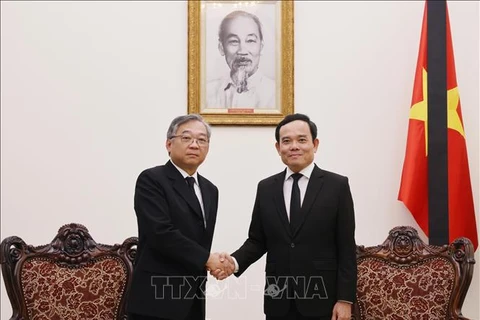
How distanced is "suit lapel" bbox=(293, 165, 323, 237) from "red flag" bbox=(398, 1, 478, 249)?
3.97 feet

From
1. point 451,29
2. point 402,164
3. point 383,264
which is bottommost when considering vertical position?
point 383,264

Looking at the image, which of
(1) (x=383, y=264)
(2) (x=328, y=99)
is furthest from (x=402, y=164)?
(1) (x=383, y=264)

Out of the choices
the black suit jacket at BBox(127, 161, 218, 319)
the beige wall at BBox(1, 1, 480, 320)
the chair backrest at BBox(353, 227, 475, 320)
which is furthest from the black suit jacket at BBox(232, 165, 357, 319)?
the beige wall at BBox(1, 1, 480, 320)

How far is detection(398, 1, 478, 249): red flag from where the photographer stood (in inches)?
138

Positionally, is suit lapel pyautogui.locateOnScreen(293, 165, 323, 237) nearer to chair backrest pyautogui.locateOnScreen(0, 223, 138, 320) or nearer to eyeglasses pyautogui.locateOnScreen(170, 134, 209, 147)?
eyeglasses pyautogui.locateOnScreen(170, 134, 209, 147)

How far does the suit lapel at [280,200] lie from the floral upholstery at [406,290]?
721mm

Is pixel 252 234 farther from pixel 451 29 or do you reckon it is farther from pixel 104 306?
pixel 451 29

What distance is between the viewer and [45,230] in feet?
12.1

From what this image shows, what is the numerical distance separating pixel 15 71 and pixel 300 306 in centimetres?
249

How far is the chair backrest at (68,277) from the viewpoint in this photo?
9.32 feet

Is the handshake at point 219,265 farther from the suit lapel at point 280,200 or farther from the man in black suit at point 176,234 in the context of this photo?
the suit lapel at point 280,200

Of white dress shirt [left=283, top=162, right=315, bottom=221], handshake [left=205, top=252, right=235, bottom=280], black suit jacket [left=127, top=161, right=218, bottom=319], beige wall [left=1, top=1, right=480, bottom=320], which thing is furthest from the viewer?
beige wall [left=1, top=1, right=480, bottom=320]

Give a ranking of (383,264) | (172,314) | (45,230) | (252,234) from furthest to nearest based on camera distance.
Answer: (45,230)
(383,264)
(252,234)
(172,314)

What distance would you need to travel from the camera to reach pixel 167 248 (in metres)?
2.36
